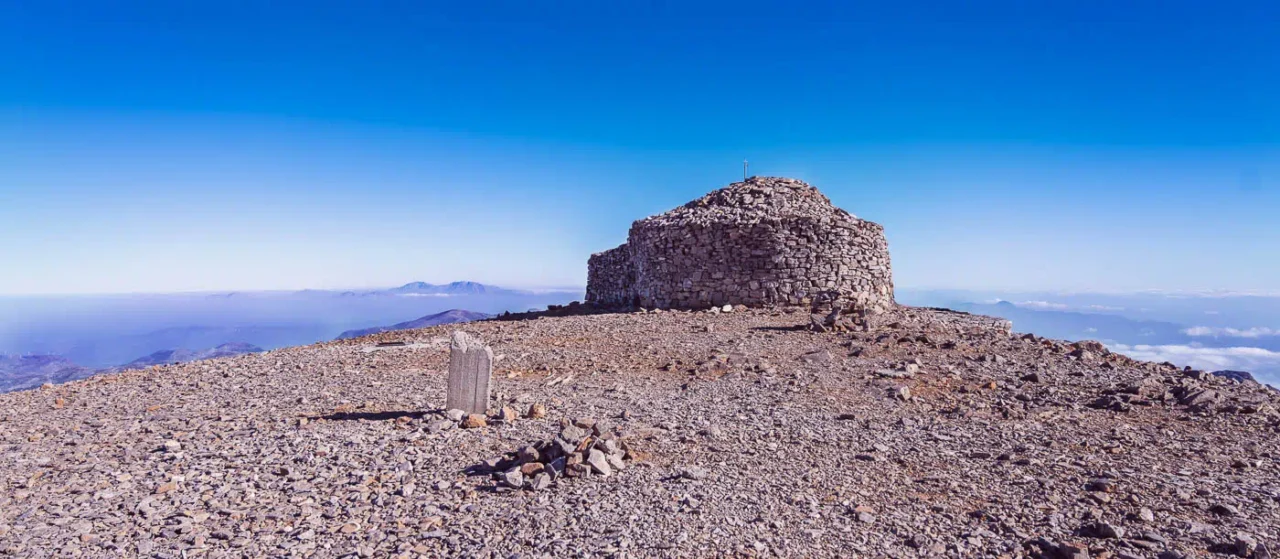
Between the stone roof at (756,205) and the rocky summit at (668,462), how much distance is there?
30.1ft

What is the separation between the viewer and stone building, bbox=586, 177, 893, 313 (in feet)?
65.0

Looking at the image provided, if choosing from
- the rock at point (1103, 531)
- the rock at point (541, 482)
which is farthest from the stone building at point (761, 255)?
the rock at point (541, 482)

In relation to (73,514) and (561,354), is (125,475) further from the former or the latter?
(561,354)

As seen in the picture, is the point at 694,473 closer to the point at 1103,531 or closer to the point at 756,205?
the point at 1103,531

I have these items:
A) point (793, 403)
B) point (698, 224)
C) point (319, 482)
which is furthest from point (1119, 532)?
point (698, 224)

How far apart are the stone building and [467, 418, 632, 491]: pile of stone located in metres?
13.3

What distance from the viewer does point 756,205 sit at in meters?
21.8

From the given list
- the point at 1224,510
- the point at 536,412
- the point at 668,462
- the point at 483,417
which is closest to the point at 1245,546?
the point at 1224,510

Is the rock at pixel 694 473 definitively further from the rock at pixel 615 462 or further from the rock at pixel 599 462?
the rock at pixel 599 462

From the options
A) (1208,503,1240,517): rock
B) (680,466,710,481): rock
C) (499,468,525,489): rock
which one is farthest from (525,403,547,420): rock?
(1208,503,1240,517): rock

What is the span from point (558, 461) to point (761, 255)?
1448cm

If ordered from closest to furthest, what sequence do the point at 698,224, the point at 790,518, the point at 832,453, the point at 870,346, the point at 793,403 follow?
the point at 790,518, the point at 832,453, the point at 793,403, the point at 870,346, the point at 698,224

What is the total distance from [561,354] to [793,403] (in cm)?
550

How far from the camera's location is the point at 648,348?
13.6 m
